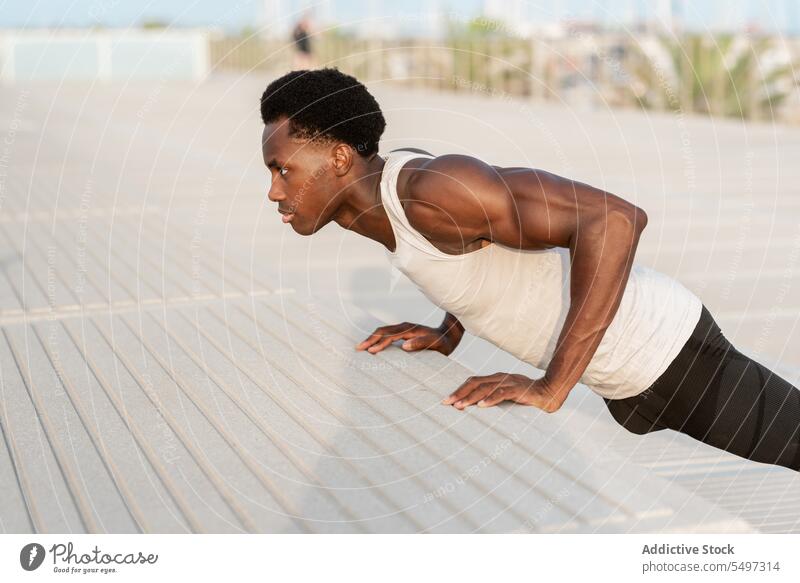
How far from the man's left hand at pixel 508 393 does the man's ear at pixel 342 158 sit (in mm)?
536

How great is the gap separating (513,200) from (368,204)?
1.17ft

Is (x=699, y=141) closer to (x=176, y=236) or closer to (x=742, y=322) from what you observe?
(x=742, y=322)

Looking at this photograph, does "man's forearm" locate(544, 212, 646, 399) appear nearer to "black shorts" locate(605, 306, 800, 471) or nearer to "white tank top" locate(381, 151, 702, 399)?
"white tank top" locate(381, 151, 702, 399)

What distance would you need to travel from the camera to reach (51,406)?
2.45 m

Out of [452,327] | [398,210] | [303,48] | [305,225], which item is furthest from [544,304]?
[303,48]

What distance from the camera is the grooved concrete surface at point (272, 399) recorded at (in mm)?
1887

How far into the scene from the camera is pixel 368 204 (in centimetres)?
247

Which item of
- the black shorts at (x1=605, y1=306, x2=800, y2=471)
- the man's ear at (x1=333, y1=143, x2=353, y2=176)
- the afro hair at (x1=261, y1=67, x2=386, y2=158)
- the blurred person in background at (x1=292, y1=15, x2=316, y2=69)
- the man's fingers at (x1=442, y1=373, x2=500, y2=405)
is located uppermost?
the afro hair at (x1=261, y1=67, x2=386, y2=158)

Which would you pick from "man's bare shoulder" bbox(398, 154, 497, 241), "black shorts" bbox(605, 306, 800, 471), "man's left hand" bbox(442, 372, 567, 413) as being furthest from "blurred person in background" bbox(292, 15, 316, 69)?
"man's left hand" bbox(442, 372, 567, 413)

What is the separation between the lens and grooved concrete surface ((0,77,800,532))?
1887mm

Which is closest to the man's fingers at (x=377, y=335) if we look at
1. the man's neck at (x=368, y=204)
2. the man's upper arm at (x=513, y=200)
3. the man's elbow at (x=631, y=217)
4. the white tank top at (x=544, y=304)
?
the white tank top at (x=544, y=304)

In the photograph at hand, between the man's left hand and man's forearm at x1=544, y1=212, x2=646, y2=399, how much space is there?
0.02 metres

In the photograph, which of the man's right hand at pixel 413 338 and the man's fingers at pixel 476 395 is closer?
the man's fingers at pixel 476 395

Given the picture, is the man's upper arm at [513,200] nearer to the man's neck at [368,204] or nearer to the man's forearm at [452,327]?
the man's neck at [368,204]
